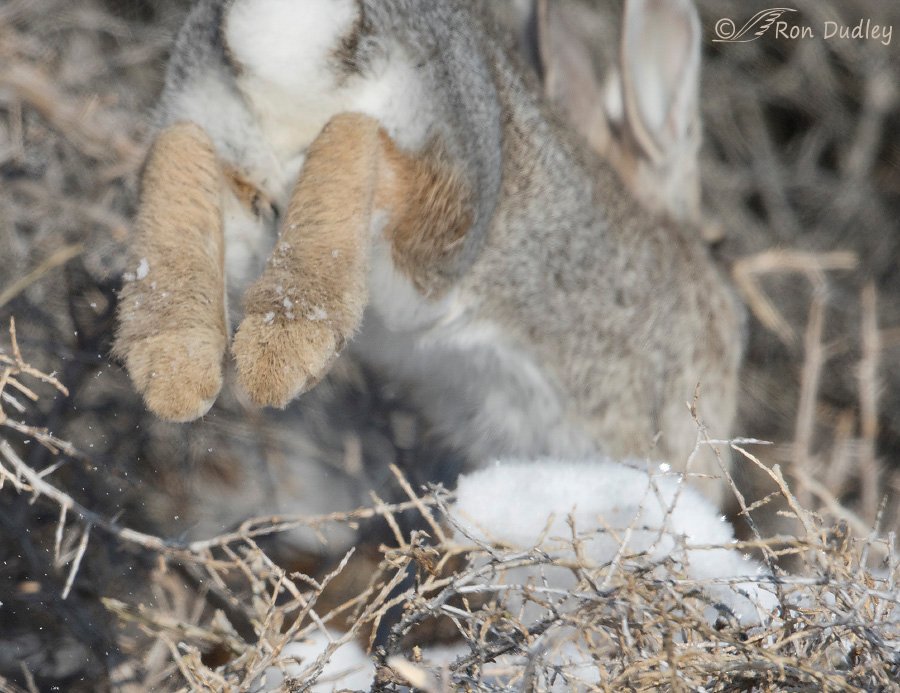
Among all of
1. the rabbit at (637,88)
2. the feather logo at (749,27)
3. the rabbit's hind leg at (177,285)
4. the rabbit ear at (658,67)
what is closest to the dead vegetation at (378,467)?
the feather logo at (749,27)

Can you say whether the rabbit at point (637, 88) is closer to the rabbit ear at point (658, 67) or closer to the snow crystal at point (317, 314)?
the rabbit ear at point (658, 67)

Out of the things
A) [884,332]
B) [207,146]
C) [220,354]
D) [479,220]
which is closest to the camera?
[220,354]

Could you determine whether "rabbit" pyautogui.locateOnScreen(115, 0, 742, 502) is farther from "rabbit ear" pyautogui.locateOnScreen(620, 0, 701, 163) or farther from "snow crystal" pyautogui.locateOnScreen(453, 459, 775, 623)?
"snow crystal" pyautogui.locateOnScreen(453, 459, 775, 623)

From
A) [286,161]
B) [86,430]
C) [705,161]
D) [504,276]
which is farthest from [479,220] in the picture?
[705,161]

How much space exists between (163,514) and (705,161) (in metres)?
2.12

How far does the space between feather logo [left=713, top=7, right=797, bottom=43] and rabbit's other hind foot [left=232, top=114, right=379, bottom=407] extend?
2.14 metres

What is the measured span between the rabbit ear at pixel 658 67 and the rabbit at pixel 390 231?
0.5 inches

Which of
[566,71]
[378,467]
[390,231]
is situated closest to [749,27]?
[566,71]

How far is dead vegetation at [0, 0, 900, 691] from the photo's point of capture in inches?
56.1

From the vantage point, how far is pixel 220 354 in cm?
146

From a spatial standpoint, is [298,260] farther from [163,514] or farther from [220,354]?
[163,514]

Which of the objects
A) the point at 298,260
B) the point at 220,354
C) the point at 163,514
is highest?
the point at 298,260

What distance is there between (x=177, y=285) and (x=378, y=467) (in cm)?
153

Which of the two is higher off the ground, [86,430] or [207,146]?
[207,146]
